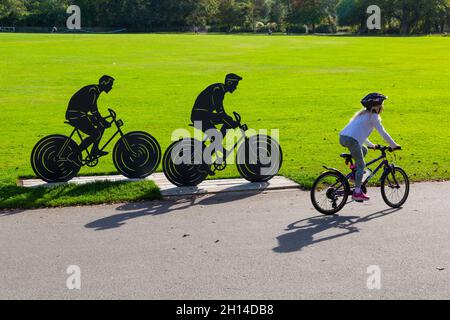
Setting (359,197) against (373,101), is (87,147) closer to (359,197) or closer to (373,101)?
(359,197)

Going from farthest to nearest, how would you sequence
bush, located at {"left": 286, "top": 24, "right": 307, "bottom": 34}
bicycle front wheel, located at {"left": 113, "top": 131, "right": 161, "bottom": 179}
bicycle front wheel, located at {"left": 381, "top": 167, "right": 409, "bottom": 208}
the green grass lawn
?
bush, located at {"left": 286, "top": 24, "right": 307, "bottom": 34}, the green grass lawn, bicycle front wheel, located at {"left": 113, "top": 131, "right": 161, "bottom": 179}, bicycle front wheel, located at {"left": 381, "top": 167, "right": 409, "bottom": 208}

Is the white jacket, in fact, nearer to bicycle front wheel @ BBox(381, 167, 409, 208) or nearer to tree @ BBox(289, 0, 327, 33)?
bicycle front wheel @ BBox(381, 167, 409, 208)

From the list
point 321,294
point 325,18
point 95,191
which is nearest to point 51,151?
point 95,191

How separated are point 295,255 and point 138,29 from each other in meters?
112

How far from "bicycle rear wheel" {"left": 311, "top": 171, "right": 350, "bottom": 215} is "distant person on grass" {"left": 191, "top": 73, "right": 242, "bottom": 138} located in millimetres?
2393

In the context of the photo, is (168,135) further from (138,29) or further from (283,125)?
(138,29)

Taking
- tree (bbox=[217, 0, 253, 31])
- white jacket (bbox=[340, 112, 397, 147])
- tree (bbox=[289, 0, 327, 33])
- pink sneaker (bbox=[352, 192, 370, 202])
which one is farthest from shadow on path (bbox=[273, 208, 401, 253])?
tree (bbox=[217, 0, 253, 31])

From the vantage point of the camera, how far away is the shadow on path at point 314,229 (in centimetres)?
823

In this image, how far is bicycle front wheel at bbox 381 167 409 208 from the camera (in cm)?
989

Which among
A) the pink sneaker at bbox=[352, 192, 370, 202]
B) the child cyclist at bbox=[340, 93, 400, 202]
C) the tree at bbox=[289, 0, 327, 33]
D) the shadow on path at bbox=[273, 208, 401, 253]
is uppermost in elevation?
the tree at bbox=[289, 0, 327, 33]

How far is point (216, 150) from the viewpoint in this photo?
1123cm

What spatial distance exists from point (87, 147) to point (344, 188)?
465 cm

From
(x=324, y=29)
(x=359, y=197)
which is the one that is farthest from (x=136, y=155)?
(x=324, y=29)

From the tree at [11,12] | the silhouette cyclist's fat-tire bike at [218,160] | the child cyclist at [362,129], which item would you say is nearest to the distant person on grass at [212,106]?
the silhouette cyclist's fat-tire bike at [218,160]
